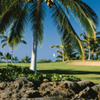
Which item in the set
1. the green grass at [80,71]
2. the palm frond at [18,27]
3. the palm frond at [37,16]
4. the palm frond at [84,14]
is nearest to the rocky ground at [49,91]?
the green grass at [80,71]

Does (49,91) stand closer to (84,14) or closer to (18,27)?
(84,14)

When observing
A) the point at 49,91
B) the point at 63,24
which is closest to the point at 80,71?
the point at 63,24

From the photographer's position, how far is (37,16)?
36.3ft

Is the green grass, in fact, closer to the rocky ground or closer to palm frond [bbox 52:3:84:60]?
palm frond [bbox 52:3:84:60]

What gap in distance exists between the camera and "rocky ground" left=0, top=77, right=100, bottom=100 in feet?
14.3

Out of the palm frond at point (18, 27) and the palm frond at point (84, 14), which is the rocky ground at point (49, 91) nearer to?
the palm frond at point (84, 14)

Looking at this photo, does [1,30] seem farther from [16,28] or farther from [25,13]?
[25,13]

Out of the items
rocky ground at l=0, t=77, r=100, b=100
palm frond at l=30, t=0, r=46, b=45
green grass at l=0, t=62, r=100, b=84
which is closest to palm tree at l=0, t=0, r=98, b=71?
palm frond at l=30, t=0, r=46, b=45

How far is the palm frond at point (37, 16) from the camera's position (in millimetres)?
10984

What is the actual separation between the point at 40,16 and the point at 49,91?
7.44 m

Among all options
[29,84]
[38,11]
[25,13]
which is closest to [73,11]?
[38,11]

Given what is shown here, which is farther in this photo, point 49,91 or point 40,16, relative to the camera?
point 40,16

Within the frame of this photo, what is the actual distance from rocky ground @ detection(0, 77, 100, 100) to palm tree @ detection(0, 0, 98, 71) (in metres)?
4.80

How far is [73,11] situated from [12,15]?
4.70 m
